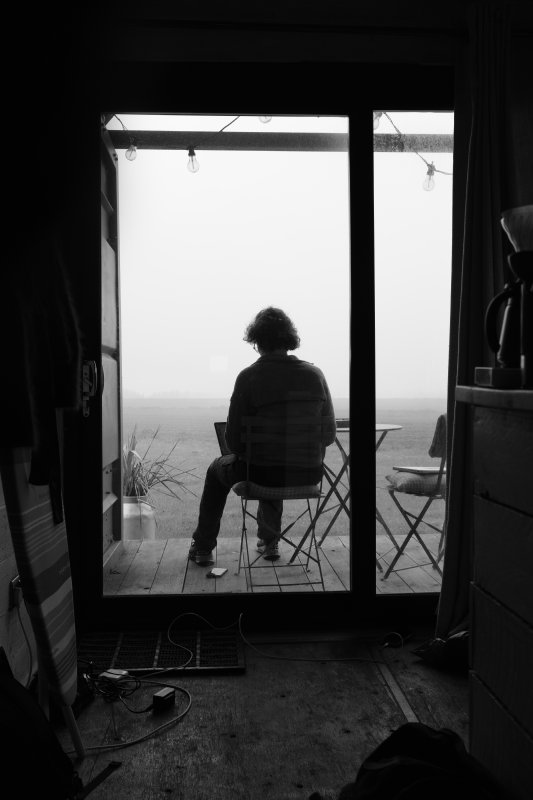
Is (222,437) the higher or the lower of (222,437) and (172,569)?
the higher

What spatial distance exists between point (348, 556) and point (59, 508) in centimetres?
169

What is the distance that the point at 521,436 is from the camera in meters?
1.19

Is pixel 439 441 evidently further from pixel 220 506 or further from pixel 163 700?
pixel 163 700

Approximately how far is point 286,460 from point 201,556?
682 millimetres

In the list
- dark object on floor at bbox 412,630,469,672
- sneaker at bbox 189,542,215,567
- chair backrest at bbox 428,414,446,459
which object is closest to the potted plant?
sneaker at bbox 189,542,215,567

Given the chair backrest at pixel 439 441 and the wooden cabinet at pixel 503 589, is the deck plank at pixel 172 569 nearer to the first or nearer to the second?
the chair backrest at pixel 439 441

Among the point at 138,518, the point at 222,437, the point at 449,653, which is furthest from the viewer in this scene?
the point at 138,518

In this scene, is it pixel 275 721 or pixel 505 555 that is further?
pixel 275 721

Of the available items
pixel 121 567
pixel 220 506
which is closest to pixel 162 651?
pixel 121 567

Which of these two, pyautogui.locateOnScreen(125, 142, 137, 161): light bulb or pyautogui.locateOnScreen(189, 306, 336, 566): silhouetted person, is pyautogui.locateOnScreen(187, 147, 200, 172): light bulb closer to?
pyautogui.locateOnScreen(125, 142, 137, 161): light bulb

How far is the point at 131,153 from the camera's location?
299 centimetres

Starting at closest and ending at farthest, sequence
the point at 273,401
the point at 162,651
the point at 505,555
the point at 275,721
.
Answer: the point at 505,555 < the point at 275,721 < the point at 162,651 < the point at 273,401

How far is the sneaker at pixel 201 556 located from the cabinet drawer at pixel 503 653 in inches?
80.4

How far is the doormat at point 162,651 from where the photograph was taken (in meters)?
2.53
